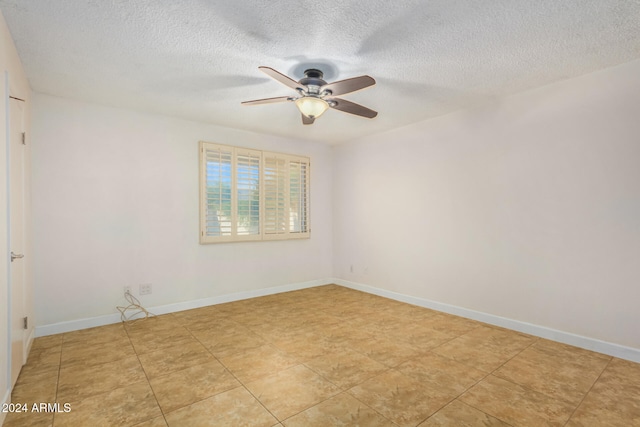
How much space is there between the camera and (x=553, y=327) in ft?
10.1

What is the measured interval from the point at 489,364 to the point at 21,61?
465 centimetres

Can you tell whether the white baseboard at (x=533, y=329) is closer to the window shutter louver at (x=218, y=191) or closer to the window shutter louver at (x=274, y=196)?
the window shutter louver at (x=274, y=196)

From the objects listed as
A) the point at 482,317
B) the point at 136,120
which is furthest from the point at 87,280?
the point at 482,317

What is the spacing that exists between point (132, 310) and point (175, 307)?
487 mm

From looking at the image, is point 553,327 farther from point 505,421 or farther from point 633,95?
point 633,95

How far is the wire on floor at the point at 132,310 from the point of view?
12.0 feet

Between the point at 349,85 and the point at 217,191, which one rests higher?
the point at 349,85

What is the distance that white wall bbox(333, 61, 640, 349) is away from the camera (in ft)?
8.89

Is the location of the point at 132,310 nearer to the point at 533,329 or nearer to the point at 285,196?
the point at 285,196

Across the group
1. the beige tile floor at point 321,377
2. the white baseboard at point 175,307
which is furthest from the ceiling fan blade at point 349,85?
the white baseboard at point 175,307

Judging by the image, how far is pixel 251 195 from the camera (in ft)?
15.4

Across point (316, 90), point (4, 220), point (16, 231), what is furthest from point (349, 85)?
point (16, 231)

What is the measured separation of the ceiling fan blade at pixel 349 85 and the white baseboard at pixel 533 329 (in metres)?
2.94

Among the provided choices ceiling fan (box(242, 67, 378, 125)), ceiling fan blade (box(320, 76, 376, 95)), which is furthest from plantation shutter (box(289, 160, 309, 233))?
ceiling fan blade (box(320, 76, 376, 95))
